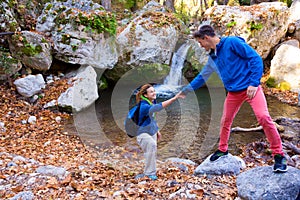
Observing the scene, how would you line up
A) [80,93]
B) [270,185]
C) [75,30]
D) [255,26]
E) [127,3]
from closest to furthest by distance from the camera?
[270,185] < [80,93] < [75,30] < [255,26] < [127,3]

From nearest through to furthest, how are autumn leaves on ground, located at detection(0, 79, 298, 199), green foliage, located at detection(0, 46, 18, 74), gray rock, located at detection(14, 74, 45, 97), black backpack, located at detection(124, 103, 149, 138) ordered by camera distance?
1. autumn leaves on ground, located at detection(0, 79, 298, 199)
2. black backpack, located at detection(124, 103, 149, 138)
3. green foliage, located at detection(0, 46, 18, 74)
4. gray rock, located at detection(14, 74, 45, 97)

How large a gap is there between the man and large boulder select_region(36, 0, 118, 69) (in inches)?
243

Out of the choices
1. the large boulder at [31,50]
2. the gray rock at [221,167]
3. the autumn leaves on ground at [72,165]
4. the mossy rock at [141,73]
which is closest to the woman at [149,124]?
the autumn leaves on ground at [72,165]

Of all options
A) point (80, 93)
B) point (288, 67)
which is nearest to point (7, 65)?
point (80, 93)

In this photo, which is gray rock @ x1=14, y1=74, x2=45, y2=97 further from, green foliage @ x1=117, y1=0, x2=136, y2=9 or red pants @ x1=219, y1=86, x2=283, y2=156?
green foliage @ x1=117, y1=0, x2=136, y2=9

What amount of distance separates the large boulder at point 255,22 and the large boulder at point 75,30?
18.3 feet

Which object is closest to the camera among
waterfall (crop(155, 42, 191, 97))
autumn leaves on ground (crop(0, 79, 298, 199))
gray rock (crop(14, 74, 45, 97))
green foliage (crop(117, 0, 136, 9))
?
autumn leaves on ground (crop(0, 79, 298, 199))

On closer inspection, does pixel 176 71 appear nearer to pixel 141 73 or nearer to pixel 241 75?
pixel 141 73

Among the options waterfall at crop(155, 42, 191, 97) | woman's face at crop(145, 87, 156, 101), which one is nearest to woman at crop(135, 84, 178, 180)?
woman's face at crop(145, 87, 156, 101)

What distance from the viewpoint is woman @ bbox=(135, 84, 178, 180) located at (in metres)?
3.28

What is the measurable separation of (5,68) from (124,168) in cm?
460

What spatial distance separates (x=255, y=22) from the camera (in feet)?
37.3

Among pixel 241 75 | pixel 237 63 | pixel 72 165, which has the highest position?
pixel 237 63

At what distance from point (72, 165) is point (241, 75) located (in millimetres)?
3050
